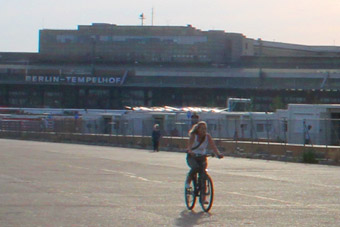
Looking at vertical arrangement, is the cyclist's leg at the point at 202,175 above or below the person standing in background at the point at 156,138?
below

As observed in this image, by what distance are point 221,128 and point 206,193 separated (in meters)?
34.8

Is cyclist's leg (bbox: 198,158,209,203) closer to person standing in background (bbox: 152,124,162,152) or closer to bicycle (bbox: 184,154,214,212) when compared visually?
bicycle (bbox: 184,154,214,212)

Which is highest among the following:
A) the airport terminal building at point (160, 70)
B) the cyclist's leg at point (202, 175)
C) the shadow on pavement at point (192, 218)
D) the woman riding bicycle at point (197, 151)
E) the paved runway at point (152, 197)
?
the airport terminal building at point (160, 70)

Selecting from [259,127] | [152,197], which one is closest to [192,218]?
[152,197]

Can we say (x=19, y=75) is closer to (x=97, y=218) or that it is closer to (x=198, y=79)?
(x=198, y=79)

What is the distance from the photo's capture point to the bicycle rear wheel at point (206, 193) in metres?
14.3

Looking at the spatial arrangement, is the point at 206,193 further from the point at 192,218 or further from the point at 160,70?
the point at 160,70

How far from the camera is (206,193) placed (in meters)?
14.4

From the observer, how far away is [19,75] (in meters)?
98.3

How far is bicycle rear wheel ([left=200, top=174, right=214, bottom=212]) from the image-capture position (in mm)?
14312

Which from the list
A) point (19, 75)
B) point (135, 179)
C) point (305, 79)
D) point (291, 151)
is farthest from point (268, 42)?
point (135, 179)

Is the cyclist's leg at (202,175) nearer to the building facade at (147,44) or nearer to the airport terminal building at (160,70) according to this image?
the airport terminal building at (160,70)

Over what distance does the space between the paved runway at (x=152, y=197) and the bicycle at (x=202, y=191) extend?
0.64 ft

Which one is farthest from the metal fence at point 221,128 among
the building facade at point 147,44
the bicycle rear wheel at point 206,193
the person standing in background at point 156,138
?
the building facade at point 147,44
